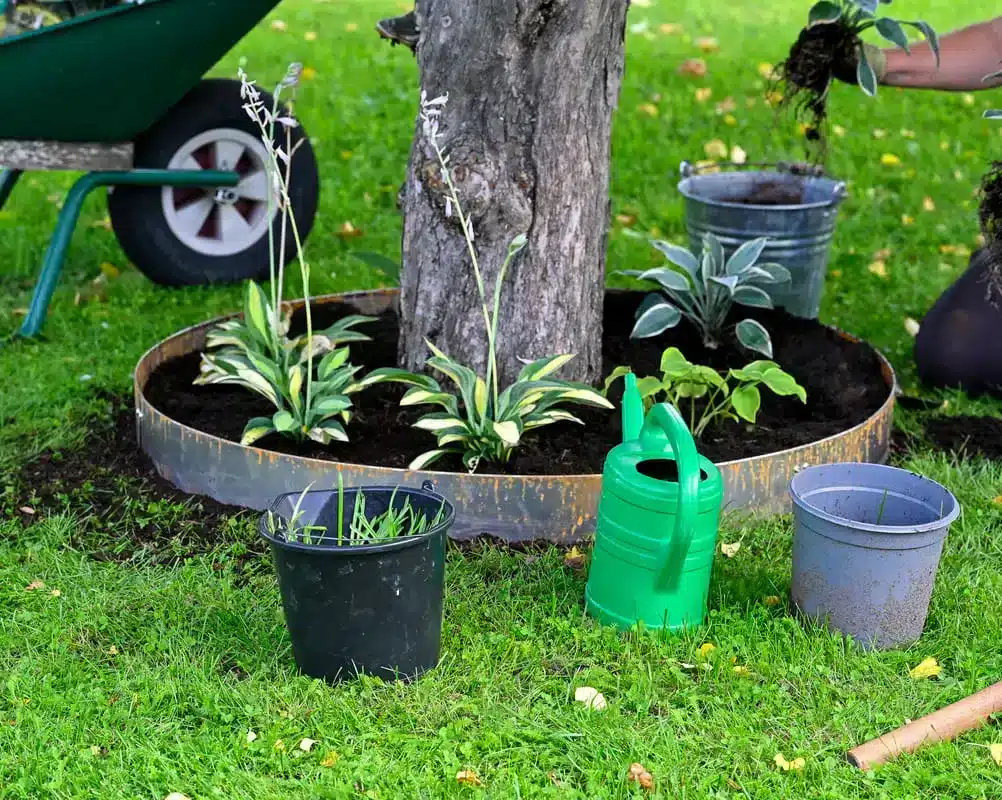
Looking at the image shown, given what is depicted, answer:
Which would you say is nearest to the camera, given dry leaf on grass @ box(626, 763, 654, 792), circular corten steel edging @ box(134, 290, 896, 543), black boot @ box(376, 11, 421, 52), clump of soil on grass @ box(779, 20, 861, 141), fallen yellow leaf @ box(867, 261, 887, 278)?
dry leaf on grass @ box(626, 763, 654, 792)

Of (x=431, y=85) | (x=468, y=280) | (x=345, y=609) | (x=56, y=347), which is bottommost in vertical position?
(x=56, y=347)

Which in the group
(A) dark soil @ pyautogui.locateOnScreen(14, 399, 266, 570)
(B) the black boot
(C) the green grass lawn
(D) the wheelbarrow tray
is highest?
(B) the black boot

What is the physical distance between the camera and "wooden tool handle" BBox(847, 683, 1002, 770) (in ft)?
7.01

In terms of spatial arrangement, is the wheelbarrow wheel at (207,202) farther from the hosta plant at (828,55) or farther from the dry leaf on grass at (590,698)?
the dry leaf on grass at (590,698)

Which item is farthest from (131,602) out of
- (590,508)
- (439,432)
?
(590,508)

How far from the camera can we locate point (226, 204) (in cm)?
459

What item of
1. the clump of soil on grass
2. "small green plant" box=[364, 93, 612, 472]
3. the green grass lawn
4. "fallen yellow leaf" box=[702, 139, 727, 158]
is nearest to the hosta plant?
the clump of soil on grass

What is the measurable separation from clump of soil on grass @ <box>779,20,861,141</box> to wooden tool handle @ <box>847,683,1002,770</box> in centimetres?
204

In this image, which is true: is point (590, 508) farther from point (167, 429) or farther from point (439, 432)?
point (167, 429)

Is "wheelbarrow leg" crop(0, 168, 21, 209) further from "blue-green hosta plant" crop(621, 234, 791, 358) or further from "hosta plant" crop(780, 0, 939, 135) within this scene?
"hosta plant" crop(780, 0, 939, 135)

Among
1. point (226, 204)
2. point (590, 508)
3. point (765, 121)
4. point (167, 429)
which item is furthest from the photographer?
point (765, 121)

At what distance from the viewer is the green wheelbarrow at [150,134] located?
12.4 ft

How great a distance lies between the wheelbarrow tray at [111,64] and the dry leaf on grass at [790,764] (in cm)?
289

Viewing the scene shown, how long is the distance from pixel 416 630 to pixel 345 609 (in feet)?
0.51
